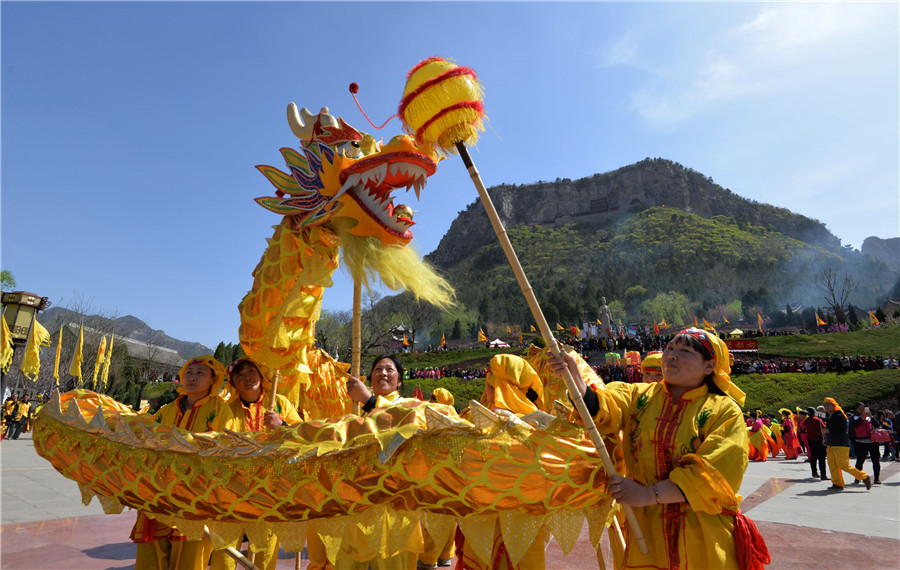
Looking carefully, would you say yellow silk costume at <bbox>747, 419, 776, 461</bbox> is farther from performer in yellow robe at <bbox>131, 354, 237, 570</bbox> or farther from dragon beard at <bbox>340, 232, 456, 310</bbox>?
performer in yellow robe at <bbox>131, 354, 237, 570</bbox>

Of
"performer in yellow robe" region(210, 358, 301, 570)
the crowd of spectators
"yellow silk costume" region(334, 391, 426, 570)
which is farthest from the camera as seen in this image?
the crowd of spectators

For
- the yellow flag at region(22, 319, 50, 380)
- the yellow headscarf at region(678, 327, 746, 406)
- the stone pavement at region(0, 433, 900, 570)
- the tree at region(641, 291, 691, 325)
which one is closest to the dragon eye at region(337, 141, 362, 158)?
the yellow headscarf at region(678, 327, 746, 406)

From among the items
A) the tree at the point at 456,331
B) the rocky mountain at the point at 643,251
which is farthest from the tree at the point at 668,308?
the tree at the point at 456,331

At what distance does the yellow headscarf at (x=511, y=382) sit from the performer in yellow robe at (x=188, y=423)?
67.9 inches

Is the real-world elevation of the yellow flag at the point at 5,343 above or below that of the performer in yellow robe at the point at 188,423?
above

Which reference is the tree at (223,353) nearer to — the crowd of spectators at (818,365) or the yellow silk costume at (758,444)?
the yellow silk costume at (758,444)

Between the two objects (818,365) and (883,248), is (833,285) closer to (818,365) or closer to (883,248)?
(818,365)

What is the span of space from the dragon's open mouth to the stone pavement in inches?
120

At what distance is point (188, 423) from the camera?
3287mm

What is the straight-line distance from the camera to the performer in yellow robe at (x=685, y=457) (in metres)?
1.91

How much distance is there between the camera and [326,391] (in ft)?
13.3

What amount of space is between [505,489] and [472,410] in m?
0.32

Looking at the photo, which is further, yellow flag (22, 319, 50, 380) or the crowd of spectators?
the crowd of spectators

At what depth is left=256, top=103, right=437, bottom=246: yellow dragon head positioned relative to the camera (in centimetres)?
319
